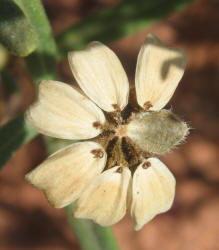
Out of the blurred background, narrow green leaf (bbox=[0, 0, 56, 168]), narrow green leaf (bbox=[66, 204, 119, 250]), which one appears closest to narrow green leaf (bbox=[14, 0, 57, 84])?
narrow green leaf (bbox=[0, 0, 56, 168])

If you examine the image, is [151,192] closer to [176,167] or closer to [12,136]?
[12,136]

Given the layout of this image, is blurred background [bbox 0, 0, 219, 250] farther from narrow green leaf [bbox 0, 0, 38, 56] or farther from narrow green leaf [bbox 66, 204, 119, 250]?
narrow green leaf [bbox 0, 0, 38, 56]

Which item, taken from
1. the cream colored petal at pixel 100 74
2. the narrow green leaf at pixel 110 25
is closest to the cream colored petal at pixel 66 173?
the cream colored petal at pixel 100 74

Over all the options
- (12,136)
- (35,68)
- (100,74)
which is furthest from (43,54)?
(100,74)

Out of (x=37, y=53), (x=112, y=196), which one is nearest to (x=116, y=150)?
(x=112, y=196)

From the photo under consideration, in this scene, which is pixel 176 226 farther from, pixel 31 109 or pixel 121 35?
pixel 31 109

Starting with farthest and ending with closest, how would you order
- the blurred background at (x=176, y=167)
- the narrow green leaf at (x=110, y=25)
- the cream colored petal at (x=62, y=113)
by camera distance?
the blurred background at (x=176, y=167)
the narrow green leaf at (x=110, y=25)
the cream colored petal at (x=62, y=113)

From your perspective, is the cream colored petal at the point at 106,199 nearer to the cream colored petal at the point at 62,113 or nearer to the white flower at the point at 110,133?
the white flower at the point at 110,133

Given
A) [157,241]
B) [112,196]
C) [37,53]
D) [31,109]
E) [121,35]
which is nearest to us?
[31,109]
